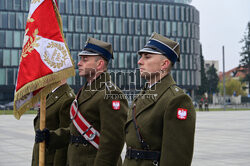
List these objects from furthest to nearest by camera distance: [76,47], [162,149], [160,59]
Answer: [76,47]
[160,59]
[162,149]

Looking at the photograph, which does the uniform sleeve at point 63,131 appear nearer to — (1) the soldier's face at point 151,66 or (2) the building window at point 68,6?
(1) the soldier's face at point 151,66

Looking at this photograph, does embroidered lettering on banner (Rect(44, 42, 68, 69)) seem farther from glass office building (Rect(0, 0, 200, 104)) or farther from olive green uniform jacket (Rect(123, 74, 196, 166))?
glass office building (Rect(0, 0, 200, 104))

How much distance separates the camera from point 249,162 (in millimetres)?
9148

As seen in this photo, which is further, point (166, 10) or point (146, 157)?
point (166, 10)

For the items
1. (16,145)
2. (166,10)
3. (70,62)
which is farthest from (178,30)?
(70,62)

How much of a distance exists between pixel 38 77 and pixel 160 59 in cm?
152

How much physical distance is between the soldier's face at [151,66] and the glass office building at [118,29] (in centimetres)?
5768

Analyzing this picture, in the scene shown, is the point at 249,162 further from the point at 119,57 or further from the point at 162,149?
the point at 119,57

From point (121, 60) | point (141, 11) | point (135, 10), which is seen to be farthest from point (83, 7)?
point (121, 60)

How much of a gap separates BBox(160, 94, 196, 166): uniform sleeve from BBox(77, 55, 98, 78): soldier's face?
5.10ft

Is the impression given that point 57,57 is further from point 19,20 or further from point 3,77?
point 19,20

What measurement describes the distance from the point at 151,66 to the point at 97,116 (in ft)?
3.95

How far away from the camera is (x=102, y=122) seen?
165 inches

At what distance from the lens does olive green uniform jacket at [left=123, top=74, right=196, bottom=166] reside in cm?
310
